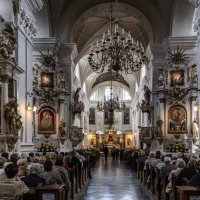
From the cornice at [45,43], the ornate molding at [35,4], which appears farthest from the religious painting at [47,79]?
the ornate molding at [35,4]

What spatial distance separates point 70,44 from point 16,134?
14194 mm

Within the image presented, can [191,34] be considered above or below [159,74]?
above

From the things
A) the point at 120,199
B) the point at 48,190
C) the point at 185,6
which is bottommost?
the point at 120,199

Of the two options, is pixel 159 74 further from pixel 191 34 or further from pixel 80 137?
pixel 80 137

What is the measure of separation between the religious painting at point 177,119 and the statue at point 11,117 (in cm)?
1311

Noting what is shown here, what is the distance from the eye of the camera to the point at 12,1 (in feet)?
48.4

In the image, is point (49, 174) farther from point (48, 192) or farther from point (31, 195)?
point (31, 195)

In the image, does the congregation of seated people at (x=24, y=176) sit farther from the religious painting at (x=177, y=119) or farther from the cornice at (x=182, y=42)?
the cornice at (x=182, y=42)

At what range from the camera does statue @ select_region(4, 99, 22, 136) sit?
13148 mm

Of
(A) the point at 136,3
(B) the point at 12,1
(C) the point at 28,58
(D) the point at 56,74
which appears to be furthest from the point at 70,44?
(B) the point at 12,1

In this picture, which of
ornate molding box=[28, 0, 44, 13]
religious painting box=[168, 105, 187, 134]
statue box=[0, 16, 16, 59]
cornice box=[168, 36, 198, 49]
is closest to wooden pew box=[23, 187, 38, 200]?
statue box=[0, 16, 16, 59]

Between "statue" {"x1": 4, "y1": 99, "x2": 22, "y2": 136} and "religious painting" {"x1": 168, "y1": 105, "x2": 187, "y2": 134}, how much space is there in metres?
13.1

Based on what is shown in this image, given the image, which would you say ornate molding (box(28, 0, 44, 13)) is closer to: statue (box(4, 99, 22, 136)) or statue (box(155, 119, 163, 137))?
statue (box(4, 99, 22, 136))

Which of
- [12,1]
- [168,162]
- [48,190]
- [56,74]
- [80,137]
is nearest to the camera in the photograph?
[48,190]
